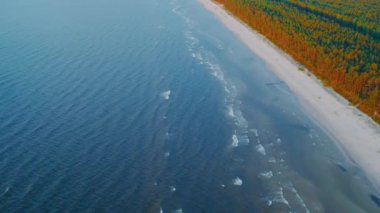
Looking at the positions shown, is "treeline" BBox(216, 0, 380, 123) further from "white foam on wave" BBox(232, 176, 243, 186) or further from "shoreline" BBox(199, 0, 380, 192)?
"white foam on wave" BBox(232, 176, 243, 186)

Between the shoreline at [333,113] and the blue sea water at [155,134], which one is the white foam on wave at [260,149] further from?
the shoreline at [333,113]

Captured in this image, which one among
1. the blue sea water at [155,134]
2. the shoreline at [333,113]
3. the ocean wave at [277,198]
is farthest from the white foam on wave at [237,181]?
the shoreline at [333,113]

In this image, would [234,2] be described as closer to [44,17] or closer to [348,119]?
[44,17]

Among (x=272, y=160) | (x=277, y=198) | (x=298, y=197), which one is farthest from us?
(x=272, y=160)

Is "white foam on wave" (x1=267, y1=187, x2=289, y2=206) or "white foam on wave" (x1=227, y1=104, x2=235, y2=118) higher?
"white foam on wave" (x1=267, y1=187, x2=289, y2=206)

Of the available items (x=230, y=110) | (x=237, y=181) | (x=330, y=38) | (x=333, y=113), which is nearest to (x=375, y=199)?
(x=237, y=181)

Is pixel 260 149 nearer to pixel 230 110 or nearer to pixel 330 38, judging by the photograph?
pixel 230 110

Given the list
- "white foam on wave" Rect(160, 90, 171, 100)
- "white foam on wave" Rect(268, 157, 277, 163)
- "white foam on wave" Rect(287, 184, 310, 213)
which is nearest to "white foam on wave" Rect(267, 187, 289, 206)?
"white foam on wave" Rect(287, 184, 310, 213)
